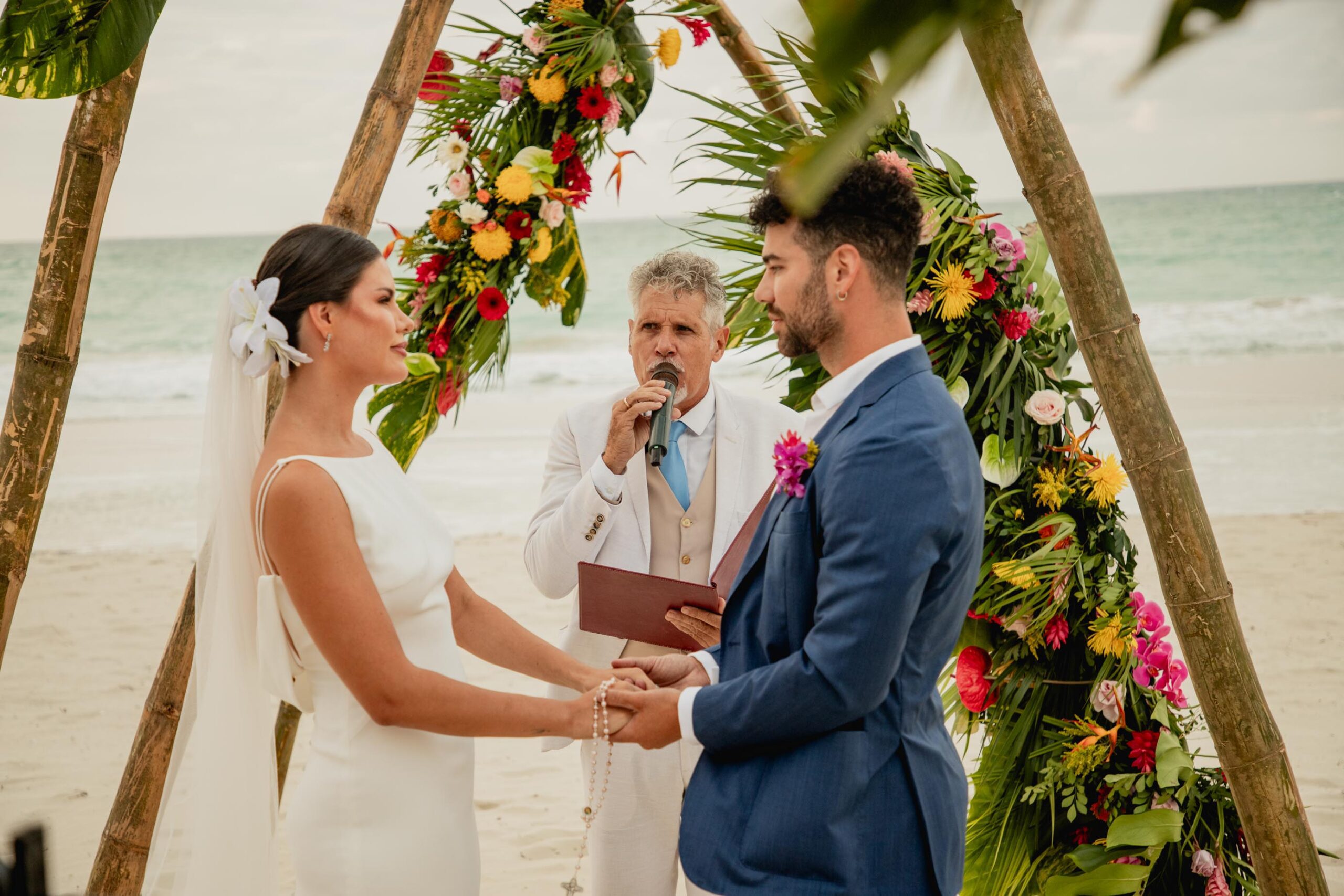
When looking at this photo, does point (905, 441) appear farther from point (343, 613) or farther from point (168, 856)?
point (168, 856)

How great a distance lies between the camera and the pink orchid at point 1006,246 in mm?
3145

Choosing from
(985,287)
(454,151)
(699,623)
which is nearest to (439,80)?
(454,151)

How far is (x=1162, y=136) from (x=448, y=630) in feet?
104

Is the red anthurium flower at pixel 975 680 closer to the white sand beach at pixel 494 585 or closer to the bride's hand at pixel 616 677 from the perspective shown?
the bride's hand at pixel 616 677

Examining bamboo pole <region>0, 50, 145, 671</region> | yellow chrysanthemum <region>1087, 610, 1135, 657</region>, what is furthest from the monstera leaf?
yellow chrysanthemum <region>1087, 610, 1135, 657</region>

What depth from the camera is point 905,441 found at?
69.1 inches

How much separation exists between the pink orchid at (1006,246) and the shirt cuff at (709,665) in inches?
60.5

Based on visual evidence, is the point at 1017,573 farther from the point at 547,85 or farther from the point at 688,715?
the point at 547,85

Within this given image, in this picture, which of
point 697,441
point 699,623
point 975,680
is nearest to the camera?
point 699,623

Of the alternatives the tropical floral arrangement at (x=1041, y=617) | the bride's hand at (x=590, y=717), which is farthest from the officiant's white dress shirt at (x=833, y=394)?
the tropical floral arrangement at (x=1041, y=617)

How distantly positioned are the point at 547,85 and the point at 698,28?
1.78ft

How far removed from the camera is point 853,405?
6.25 ft

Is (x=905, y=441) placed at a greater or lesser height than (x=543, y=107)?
lesser

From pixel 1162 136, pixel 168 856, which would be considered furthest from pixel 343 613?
pixel 1162 136
